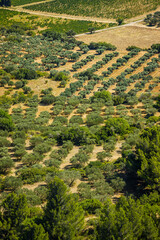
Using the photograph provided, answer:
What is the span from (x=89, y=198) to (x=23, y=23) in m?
141

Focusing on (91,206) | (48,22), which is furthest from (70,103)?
(48,22)

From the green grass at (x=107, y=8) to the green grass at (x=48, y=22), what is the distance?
52.0ft

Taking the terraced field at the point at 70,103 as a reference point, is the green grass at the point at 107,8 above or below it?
above

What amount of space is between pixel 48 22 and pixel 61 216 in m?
153

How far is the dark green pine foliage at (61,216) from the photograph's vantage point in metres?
35.5

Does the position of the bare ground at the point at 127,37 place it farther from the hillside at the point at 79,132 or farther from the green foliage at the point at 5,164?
the green foliage at the point at 5,164

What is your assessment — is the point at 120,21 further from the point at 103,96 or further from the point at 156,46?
the point at 103,96

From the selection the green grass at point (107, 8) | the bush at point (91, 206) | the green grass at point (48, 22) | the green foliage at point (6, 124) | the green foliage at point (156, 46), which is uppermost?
the green grass at point (107, 8)

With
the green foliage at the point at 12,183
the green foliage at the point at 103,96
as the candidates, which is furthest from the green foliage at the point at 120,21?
the green foliage at the point at 12,183

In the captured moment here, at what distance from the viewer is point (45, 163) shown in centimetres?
5941

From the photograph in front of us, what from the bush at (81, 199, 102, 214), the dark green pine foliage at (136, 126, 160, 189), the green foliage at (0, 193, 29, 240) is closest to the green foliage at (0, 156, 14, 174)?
the green foliage at (0, 193, 29, 240)

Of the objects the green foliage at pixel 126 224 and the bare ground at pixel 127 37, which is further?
the bare ground at pixel 127 37

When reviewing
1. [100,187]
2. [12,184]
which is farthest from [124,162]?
[12,184]

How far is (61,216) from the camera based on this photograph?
36.2m
